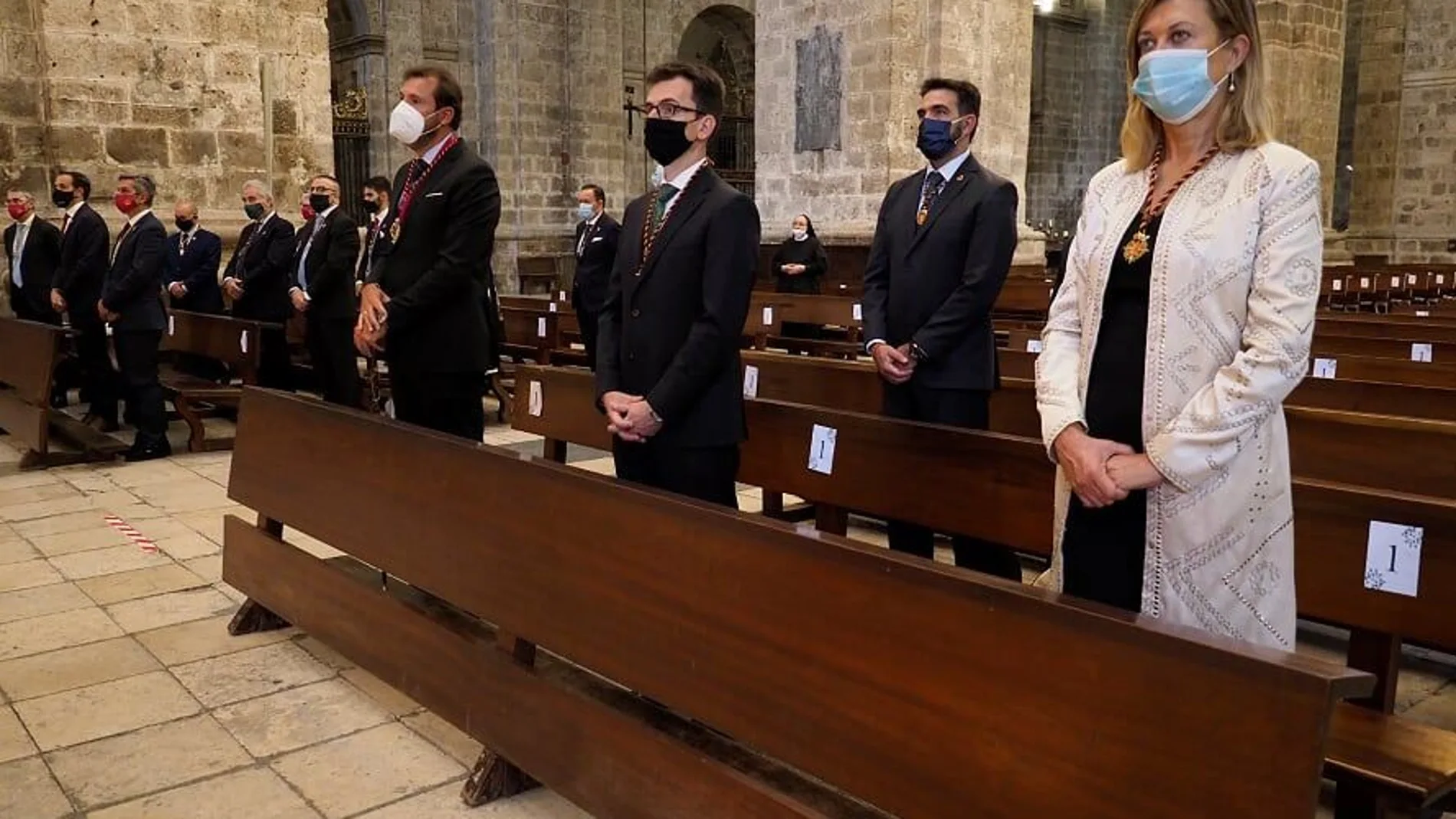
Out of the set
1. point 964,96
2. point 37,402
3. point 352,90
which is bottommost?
point 37,402

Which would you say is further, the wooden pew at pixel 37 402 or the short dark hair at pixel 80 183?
the short dark hair at pixel 80 183

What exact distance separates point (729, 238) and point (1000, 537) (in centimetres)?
107

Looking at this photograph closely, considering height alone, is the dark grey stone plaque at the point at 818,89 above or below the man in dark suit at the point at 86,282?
above

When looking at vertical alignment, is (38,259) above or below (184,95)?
below

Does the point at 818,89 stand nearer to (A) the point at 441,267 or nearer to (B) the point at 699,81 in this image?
(A) the point at 441,267

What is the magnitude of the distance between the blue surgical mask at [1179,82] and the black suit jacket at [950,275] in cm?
154

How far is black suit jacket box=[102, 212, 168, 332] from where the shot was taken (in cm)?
609

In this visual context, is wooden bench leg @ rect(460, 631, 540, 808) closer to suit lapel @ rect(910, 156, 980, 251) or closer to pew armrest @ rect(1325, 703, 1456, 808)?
pew armrest @ rect(1325, 703, 1456, 808)

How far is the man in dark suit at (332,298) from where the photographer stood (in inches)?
253

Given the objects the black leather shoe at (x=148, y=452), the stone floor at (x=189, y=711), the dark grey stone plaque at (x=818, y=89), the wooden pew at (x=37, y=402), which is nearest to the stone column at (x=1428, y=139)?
the dark grey stone plaque at (x=818, y=89)

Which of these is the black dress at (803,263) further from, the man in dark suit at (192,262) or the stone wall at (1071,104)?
the stone wall at (1071,104)

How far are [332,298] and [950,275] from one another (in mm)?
4262

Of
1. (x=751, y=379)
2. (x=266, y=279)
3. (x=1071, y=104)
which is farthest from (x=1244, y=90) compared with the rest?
(x=1071, y=104)

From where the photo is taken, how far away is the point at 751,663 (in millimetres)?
1919
